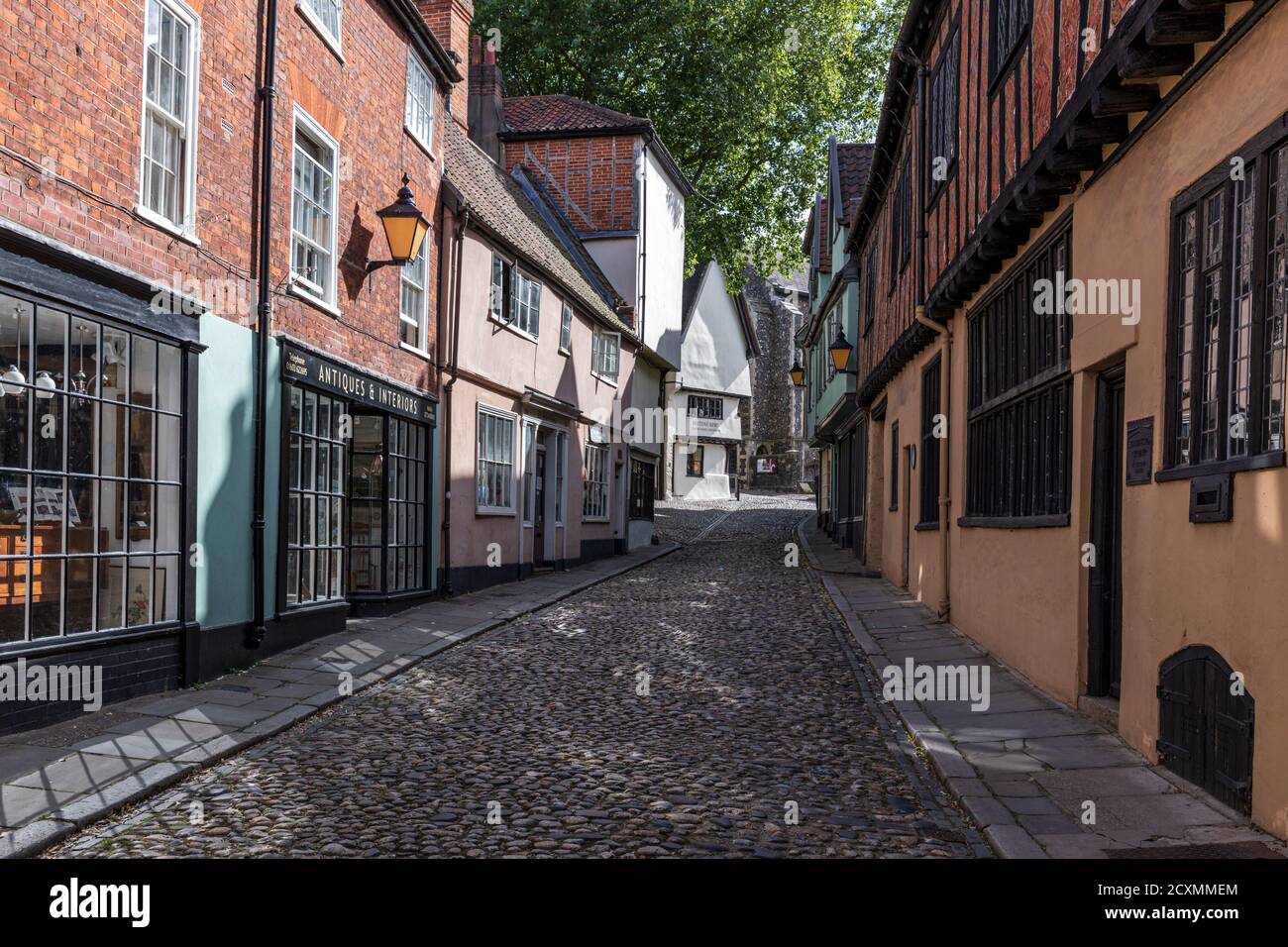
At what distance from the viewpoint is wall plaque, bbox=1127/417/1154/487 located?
6254 mm

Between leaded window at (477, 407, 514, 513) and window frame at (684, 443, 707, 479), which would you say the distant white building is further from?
leaded window at (477, 407, 514, 513)

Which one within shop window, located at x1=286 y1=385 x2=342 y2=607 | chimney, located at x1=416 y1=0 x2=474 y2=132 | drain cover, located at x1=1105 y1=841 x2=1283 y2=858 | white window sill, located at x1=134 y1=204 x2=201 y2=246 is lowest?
drain cover, located at x1=1105 y1=841 x2=1283 y2=858

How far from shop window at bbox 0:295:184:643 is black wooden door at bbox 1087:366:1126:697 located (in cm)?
676

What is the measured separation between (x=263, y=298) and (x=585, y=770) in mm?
5695

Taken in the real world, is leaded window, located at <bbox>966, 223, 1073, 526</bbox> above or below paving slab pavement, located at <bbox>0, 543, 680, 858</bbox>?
above

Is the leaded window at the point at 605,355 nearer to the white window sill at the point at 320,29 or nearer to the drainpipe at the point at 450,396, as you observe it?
the drainpipe at the point at 450,396

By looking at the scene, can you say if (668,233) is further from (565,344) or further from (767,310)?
(767,310)

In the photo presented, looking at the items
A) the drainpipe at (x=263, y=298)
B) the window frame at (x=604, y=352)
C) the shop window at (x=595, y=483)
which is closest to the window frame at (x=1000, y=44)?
the drainpipe at (x=263, y=298)

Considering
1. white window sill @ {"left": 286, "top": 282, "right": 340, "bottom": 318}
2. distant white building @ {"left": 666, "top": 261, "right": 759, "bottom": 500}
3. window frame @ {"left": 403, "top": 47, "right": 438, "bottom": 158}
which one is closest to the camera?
white window sill @ {"left": 286, "top": 282, "right": 340, "bottom": 318}

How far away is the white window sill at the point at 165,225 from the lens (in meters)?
7.83

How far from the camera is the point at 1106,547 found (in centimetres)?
745

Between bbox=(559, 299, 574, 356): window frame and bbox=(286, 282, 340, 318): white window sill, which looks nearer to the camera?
bbox=(286, 282, 340, 318): white window sill

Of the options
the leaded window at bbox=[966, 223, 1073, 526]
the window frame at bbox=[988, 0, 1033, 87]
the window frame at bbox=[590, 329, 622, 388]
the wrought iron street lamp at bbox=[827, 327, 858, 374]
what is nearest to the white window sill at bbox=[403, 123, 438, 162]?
the window frame at bbox=[988, 0, 1033, 87]

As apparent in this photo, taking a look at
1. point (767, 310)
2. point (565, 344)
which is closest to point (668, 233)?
point (565, 344)
